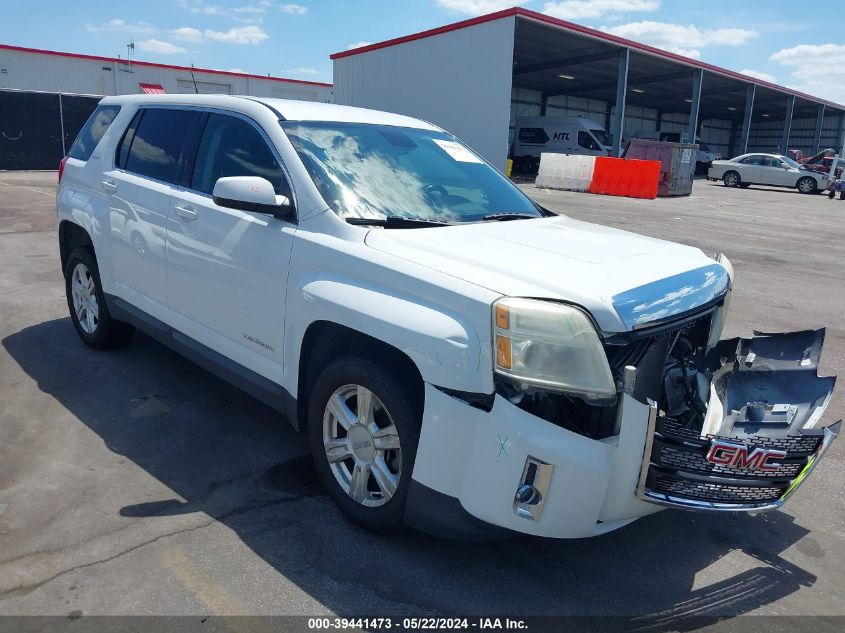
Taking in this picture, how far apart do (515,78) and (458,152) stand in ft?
124

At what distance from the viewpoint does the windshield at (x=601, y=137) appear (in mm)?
31408

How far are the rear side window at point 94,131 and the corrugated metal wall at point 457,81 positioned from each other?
70.9 ft

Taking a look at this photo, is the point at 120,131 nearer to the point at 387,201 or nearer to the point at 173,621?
the point at 387,201

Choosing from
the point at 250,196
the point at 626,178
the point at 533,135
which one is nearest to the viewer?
the point at 250,196

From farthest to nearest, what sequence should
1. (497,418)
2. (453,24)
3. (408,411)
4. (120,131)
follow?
1. (453,24)
2. (120,131)
3. (408,411)
4. (497,418)

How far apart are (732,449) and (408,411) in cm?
123

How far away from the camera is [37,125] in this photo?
23906mm

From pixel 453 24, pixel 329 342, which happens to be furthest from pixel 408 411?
pixel 453 24

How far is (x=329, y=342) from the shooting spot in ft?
10.1

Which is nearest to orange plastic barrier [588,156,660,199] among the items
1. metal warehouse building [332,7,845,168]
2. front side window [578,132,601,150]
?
metal warehouse building [332,7,845,168]

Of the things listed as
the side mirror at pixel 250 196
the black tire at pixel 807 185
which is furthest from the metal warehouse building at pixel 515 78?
the side mirror at pixel 250 196

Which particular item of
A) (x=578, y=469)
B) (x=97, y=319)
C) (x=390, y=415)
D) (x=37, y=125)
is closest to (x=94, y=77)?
(x=37, y=125)

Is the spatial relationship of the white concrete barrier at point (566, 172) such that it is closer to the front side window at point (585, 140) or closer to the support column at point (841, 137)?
→ the front side window at point (585, 140)

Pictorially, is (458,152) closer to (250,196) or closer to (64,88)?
(250,196)
